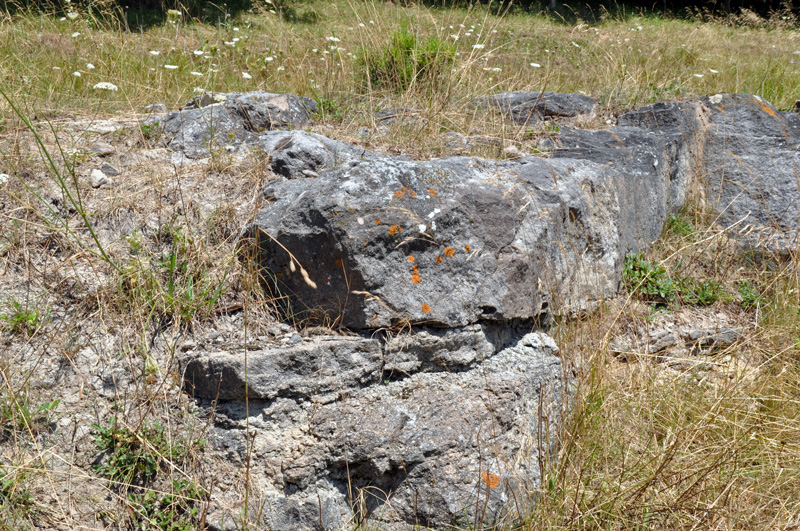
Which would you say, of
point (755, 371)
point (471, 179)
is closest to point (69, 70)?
point (471, 179)

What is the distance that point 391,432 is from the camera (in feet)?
6.80

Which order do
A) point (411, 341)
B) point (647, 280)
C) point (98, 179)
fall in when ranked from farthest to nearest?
point (647, 280)
point (98, 179)
point (411, 341)

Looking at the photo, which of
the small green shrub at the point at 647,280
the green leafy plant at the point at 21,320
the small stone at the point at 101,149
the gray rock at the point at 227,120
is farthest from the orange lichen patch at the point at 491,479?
the small stone at the point at 101,149

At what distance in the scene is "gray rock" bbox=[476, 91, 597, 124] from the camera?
3.95 meters

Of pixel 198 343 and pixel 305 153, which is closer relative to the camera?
pixel 198 343

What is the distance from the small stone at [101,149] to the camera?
2.93m

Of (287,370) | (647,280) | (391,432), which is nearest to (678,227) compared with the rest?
(647,280)

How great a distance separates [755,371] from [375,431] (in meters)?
1.83

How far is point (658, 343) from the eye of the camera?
3111mm

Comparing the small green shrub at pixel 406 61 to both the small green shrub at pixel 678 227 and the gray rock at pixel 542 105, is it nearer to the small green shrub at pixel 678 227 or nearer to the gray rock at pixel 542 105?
the gray rock at pixel 542 105

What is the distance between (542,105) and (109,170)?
290 centimetres

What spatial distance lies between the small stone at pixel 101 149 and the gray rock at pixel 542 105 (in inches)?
93.1

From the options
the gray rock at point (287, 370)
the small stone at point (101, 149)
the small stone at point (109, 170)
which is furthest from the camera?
the small stone at point (101, 149)

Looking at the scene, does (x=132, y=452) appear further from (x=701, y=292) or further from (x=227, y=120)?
(x=701, y=292)
